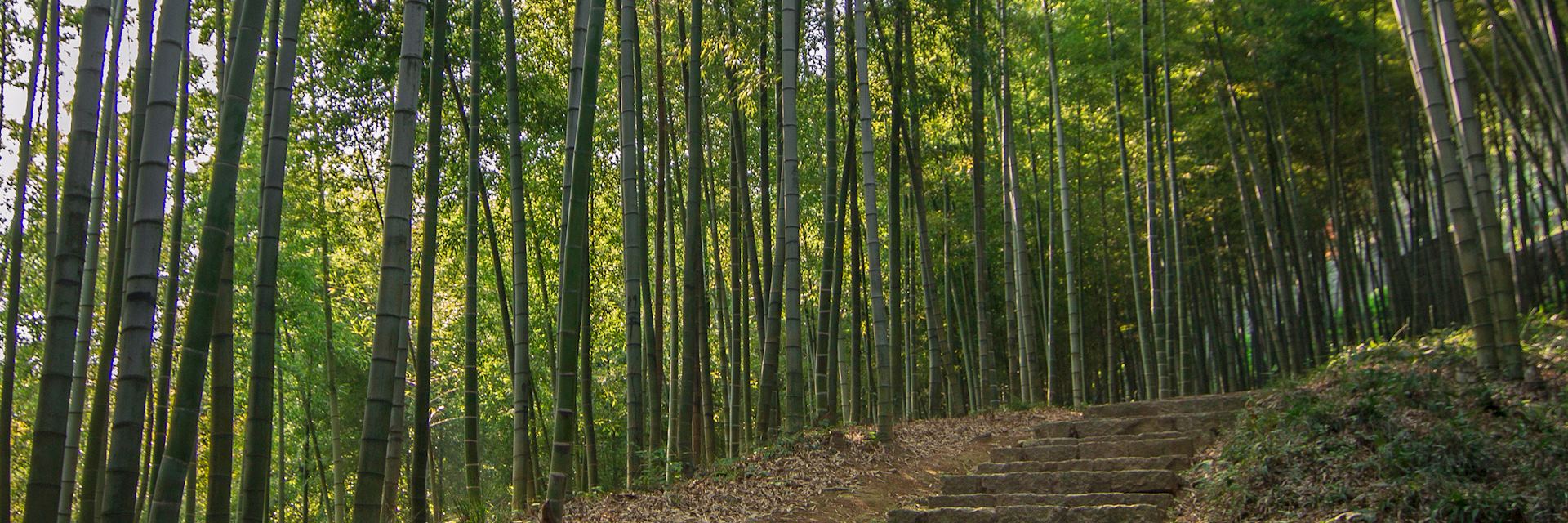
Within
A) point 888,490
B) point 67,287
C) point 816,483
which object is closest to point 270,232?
point 67,287

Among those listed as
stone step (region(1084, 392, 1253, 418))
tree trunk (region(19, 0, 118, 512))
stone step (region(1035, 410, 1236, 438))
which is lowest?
stone step (region(1035, 410, 1236, 438))

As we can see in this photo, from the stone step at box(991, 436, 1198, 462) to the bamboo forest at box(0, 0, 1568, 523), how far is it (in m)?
0.03

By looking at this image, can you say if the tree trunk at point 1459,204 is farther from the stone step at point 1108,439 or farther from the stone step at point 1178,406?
the stone step at point 1108,439

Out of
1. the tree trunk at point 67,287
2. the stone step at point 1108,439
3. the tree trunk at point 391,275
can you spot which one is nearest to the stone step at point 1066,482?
the stone step at point 1108,439

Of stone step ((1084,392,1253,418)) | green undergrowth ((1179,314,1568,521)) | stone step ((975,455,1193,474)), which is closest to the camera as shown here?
green undergrowth ((1179,314,1568,521))

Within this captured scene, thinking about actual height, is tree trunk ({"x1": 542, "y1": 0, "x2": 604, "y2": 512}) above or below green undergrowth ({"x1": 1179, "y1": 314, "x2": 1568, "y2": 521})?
above

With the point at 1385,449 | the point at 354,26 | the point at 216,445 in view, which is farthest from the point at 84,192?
the point at 1385,449

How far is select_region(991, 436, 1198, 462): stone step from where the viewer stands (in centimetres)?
536

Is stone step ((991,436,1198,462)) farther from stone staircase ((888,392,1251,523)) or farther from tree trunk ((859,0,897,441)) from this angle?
tree trunk ((859,0,897,441))

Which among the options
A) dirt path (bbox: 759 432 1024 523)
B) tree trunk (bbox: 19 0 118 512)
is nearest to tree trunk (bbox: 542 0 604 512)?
dirt path (bbox: 759 432 1024 523)

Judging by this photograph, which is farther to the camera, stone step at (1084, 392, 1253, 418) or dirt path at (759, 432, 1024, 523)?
stone step at (1084, 392, 1253, 418)

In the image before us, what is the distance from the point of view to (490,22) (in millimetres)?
6859

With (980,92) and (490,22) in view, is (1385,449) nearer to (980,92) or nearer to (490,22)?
(980,92)

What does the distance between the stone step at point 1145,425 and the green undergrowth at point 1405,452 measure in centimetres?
27
